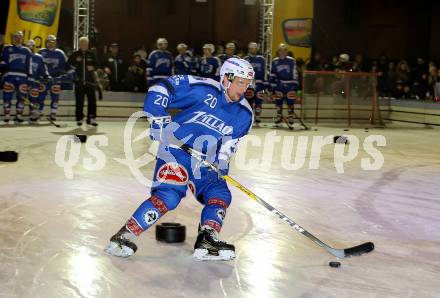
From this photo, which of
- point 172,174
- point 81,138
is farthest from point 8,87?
point 172,174

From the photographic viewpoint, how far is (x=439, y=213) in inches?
275

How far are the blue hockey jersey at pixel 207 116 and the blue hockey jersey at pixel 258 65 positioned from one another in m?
11.1

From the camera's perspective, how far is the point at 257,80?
1658cm

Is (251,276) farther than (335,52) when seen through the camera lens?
No

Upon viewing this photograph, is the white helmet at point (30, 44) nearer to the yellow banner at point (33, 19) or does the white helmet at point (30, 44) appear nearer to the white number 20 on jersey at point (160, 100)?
the yellow banner at point (33, 19)

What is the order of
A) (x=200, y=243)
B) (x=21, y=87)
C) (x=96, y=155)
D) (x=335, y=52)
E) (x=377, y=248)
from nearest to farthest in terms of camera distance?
1. (x=200, y=243)
2. (x=377, y=248)
3. (x=96, y=155)
4. (x=21, y=87)
5. (x=335, y=52)

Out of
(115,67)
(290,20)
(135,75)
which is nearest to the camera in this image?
(115,67)

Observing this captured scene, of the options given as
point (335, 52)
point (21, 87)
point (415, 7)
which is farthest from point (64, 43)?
point (415, 7)

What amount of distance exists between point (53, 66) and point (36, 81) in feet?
1.52

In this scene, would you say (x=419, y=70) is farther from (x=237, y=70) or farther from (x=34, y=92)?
(x=237, y=70)

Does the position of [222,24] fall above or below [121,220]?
above

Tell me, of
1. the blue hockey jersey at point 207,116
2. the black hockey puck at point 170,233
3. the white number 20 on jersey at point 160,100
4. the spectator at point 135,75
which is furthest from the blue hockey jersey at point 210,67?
the white number 20 on jersey at point 160,100

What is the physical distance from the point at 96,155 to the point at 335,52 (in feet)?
48.3

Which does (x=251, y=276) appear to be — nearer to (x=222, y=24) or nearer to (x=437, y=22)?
(x=222, y=24)
